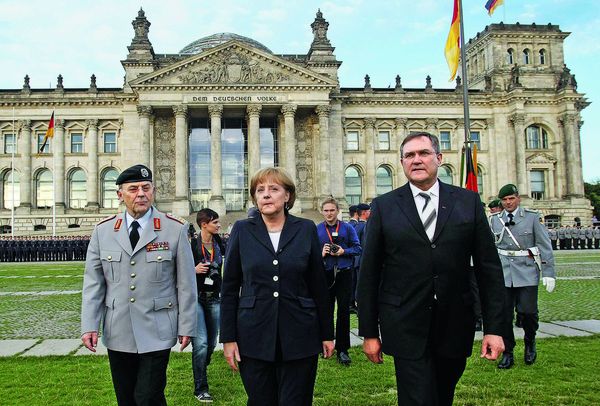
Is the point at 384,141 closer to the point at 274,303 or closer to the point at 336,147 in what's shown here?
the point at 336,147

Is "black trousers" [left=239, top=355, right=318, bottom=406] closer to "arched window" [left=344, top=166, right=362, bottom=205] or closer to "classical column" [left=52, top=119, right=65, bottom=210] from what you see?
"arched window" [left=344, top=166, right=362, bottom=205]

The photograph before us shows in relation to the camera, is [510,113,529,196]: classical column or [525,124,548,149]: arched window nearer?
[510,113,529,196]: classical column

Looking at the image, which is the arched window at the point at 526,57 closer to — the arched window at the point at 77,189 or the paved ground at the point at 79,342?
the arched window at the point at 77,189

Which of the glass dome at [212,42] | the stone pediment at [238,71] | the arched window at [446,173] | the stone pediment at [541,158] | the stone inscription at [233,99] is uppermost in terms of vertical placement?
the glass dome at [212,42]

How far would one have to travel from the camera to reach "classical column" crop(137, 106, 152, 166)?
50.3m

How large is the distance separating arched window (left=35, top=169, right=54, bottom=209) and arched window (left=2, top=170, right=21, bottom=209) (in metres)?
1.70

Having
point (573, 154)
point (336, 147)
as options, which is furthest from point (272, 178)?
point (573, 154)

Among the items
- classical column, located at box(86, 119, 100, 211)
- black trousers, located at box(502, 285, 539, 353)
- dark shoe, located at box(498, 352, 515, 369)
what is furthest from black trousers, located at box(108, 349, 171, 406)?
classical column, located at box(86, 119, 100, 211)

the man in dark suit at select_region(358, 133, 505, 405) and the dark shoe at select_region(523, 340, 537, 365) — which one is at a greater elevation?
the man in dark suit at select_region(358, 133, 505, 405)

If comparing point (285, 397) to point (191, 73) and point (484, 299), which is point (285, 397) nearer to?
point (484, 299)

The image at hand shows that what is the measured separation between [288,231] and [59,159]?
182 ft

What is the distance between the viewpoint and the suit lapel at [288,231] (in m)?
4.48

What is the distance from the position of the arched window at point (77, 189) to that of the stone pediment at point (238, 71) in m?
13.3

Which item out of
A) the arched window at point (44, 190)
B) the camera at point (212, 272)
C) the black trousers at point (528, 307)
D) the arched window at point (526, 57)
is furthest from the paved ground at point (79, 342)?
the arched window at point (526, 57)
